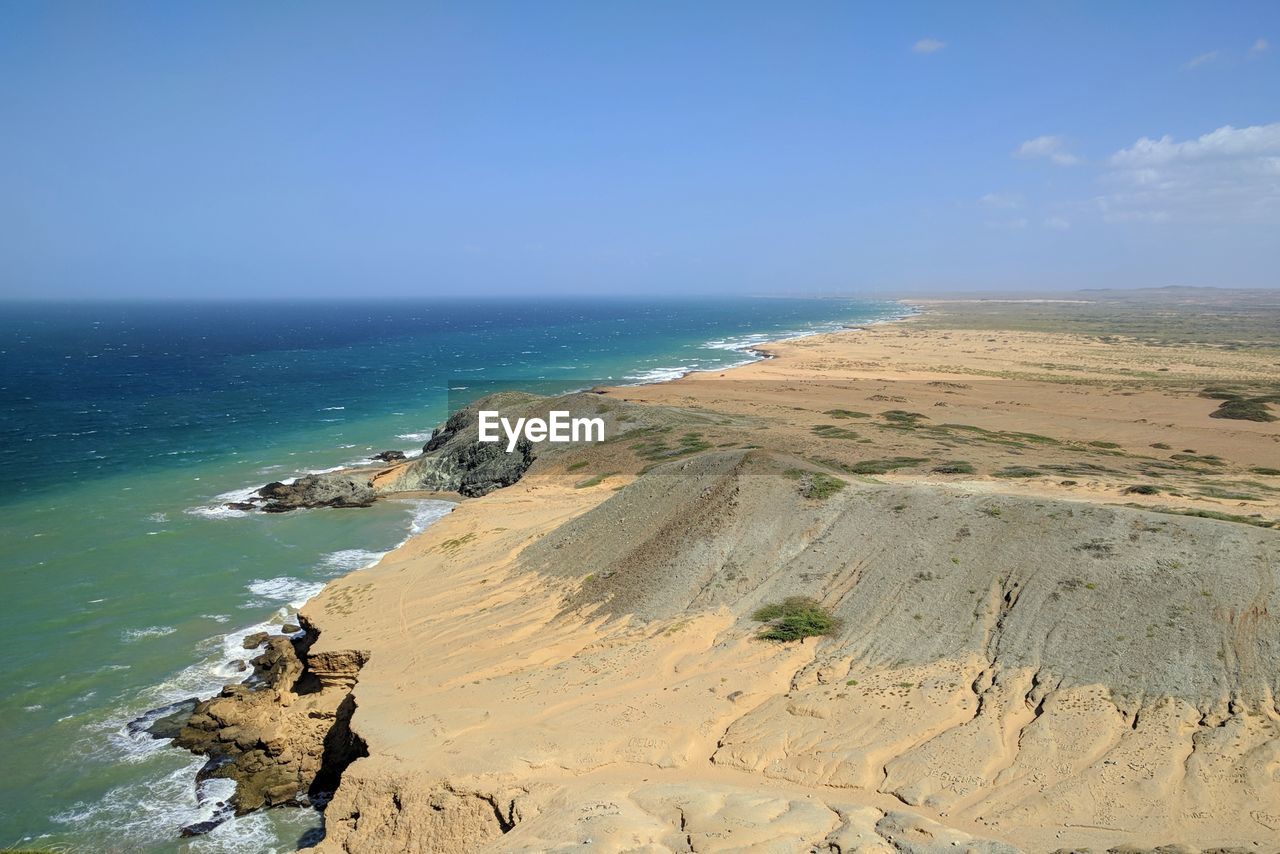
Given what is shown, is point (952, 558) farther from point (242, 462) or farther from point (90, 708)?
point (242, 462)

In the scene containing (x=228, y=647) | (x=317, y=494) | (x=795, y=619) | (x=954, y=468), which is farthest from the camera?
(x=317, y=494)

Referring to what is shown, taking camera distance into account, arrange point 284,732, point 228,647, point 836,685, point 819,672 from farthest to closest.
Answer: point 228,647
point 284,732
point 819,672
point 836,685

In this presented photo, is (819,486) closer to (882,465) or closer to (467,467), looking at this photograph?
(882,465)

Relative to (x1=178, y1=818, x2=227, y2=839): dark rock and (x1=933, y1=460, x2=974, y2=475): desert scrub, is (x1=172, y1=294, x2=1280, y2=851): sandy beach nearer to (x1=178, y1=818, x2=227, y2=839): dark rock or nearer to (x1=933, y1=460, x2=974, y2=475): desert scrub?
(x1=933, y1=460, x2=974, y2=475): desert scrub

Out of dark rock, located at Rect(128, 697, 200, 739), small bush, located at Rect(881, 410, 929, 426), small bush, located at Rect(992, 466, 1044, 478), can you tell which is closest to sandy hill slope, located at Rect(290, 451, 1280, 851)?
dark rock, located at Rect(128, 697, 200, 739)

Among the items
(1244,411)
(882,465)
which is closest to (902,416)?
(882,465)

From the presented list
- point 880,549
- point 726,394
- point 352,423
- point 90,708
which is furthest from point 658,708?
point 352,423

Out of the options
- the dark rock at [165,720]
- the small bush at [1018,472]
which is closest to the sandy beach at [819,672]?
the small bush at [1018,472]
